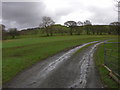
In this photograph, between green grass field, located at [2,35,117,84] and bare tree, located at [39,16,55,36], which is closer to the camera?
green grass field, located at [2,35,117,84]

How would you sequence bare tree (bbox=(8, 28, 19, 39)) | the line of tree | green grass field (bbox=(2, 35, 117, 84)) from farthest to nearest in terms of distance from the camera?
bare tree (bbox=(8, 28, 19, 39)) < the line of tree < green grass field (bbox=(2, 35, 117, 84))

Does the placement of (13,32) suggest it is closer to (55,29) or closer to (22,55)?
(55,29)

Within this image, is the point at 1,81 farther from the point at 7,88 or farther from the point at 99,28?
the point at 99,28

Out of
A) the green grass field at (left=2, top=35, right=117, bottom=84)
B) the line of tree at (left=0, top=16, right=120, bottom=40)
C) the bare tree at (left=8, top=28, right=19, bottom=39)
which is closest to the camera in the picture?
the green grass field at (left=2, top=35, right=117, bottom=84)

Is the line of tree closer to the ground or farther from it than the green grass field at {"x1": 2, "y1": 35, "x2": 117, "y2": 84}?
farther from it

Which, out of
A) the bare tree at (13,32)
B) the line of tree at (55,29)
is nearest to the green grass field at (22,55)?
the line of tree at (55,29)

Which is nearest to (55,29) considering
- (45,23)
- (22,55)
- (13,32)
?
(45,23)

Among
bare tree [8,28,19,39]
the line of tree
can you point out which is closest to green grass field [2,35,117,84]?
the line of tree

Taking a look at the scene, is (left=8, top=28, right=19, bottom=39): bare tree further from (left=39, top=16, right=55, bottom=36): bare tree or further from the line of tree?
(left=39, top=16, right=55, bottom=36): bare tree

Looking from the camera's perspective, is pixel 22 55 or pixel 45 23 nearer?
pixel 22 55

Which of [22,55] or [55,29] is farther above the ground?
[55,29]

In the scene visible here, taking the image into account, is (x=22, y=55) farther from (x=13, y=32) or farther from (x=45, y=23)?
(x=13, y=32)

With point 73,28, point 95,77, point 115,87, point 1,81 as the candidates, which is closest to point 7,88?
point 1,81

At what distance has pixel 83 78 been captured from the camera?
7898mm
